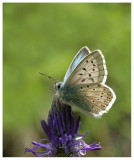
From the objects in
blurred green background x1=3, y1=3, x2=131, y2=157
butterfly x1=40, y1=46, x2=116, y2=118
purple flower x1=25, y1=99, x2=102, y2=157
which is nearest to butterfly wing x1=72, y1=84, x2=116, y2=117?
butterfly x1=40, y1=46, x2=116, y2=118

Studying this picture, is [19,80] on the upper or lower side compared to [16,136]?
upper

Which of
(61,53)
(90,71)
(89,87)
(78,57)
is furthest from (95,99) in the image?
(61,53)

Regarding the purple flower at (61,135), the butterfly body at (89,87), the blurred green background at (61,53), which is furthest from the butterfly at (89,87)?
the blurred green background at (61,53)

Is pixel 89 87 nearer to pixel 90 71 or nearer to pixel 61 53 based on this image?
pixel 90 71

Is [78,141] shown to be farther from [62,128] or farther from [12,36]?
[12,36]

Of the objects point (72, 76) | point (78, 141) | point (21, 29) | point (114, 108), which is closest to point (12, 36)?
point (21, 29)

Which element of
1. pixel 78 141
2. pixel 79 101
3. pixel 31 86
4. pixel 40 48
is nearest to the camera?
pixel 78 141

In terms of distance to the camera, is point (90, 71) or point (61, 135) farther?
point (90, 71)
